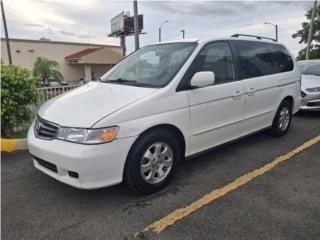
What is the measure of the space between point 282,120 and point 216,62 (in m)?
2.13

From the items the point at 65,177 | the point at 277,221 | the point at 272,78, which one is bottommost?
the point at 277,221

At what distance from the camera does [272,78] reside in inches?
195

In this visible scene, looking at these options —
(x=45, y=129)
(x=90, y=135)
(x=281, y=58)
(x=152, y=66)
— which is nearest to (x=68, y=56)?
(x=281, y=58)

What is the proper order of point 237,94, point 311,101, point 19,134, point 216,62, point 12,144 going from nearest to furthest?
point 216,62, point 237,94, point 12,144, point 19,134, point 311,101

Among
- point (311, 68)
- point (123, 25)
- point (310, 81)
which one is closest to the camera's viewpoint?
point (310, 81)

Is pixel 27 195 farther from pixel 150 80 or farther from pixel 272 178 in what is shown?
pixel 272 178

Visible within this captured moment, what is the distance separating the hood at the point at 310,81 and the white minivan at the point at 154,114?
9.51 feet

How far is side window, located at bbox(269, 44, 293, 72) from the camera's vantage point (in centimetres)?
523

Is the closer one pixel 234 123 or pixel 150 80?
pixel 150 80

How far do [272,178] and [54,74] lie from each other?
25473 millimetres

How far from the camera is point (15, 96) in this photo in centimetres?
511

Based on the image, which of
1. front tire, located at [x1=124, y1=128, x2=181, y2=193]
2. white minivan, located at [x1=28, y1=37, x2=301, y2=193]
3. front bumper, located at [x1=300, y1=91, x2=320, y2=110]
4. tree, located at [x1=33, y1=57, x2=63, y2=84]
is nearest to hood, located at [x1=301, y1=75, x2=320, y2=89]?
front bumper, located at [x1=300, y1=91, x2=320, y2=110]

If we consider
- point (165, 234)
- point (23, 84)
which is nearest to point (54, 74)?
point (23, 84)

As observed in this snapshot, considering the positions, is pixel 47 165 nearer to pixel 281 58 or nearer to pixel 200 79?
pixel 200 79
